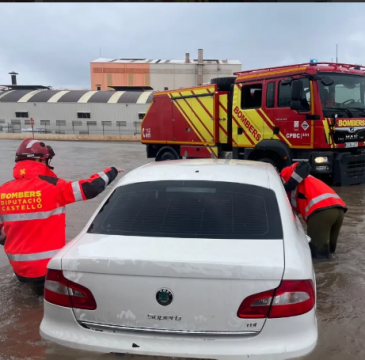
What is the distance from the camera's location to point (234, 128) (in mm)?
9602

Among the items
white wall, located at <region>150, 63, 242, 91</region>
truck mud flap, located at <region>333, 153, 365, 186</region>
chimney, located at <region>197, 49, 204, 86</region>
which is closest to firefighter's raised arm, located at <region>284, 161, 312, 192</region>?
truck mud flap, located at <region>333, 153, 365, 186</region>

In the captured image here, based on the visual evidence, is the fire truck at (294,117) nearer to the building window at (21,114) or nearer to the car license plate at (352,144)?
the car license plate at (352,144)

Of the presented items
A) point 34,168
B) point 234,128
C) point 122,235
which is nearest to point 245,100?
point 234,128

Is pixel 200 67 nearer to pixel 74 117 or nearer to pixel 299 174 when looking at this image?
pixel 74 117

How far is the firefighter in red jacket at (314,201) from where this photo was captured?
13.9 feet

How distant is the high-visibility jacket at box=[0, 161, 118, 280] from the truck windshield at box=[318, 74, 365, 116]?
6.01m

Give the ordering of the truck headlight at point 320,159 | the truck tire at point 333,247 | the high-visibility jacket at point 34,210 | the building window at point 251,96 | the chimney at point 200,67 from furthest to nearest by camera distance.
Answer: the chimney at point 200,67
the building window at point 251,96
the truck headlight at point 320,159
the truck tire at point 333,247
the high-visibility jacket at point 34,210

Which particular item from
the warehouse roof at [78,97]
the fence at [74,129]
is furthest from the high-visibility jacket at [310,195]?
the warehouse roof at [78,97]

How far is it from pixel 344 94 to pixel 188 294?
291 inches

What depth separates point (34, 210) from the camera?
10.8 ft

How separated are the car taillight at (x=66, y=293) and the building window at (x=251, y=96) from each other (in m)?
7.47

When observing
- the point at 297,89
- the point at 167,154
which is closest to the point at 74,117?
the point at 167,154

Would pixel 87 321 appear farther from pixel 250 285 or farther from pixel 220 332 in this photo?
pixel 250 285

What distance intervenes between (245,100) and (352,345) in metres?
7.03
